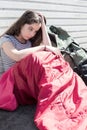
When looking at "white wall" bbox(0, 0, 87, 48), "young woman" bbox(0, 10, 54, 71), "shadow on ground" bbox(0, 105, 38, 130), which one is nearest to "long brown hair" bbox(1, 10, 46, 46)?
"young woman" bbox(0, 10, 54, 71)

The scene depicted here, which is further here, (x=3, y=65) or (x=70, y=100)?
(x=3, y=65)

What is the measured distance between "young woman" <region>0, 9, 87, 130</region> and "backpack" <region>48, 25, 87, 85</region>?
0.35 metres

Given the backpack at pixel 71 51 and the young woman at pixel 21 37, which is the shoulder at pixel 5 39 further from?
the backpack at pixel 71 51

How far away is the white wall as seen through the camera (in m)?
2.59

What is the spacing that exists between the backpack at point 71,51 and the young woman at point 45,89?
354mm

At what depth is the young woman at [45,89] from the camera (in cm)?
164

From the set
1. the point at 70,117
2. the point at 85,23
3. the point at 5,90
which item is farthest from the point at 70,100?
the point at 85,23

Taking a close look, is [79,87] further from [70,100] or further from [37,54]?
[37,54]

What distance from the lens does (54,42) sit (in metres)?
2.63

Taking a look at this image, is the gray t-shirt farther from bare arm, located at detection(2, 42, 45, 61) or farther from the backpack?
the backpack

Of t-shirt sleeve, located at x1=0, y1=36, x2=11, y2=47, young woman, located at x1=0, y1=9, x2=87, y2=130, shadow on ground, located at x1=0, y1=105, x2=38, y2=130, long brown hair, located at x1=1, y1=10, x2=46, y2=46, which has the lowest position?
shadow on ground, located at x1=0, y1=105, x2=38, y2=130

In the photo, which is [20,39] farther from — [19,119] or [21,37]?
[19,119]

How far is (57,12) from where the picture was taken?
3.09 m

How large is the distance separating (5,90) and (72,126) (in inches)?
23.7
